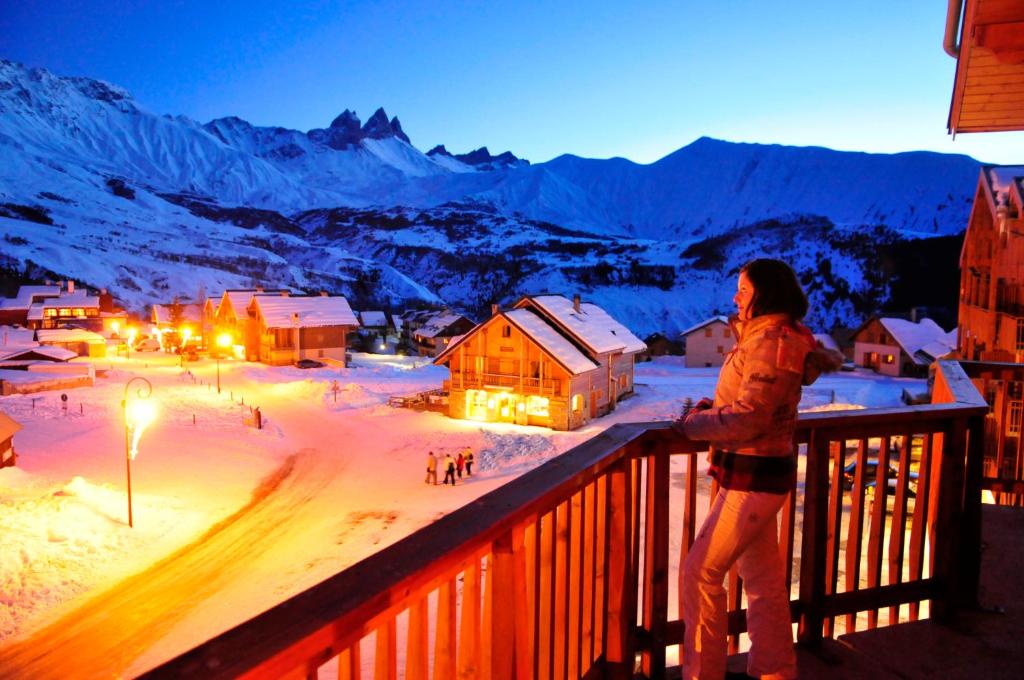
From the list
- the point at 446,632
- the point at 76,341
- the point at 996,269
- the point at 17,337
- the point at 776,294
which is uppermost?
the point at 996,269

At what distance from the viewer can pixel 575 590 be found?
10.1ft

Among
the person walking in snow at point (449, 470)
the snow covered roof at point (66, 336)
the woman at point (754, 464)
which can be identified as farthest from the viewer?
the snow covered roof at point (66, 336)

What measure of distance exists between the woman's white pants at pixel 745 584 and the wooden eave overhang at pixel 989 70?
11.4 feet

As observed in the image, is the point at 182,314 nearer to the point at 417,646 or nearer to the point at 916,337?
the point at 916,337

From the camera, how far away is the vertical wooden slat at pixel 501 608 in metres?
2.24

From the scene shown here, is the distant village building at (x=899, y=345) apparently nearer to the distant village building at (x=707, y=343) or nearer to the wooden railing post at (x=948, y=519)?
the distant village building at (x=707, y=343)

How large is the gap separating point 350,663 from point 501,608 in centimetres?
68

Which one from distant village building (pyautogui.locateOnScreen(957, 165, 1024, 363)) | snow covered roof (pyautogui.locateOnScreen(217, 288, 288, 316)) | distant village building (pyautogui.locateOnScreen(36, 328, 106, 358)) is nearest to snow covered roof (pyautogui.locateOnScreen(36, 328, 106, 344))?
distant village building (pyautogui.locateOnScreen(36, 328, 106, 358))

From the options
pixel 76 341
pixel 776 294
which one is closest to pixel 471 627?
pixel 776 294

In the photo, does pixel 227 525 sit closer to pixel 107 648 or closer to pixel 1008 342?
pixel 107 648

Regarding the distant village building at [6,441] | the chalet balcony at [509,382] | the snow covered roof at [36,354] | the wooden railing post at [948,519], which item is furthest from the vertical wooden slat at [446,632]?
the snow covered roof at [36,354]

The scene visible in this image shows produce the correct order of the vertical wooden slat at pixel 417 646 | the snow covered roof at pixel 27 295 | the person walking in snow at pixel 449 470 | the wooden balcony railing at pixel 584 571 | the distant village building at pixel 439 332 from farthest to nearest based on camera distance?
the snow covered roof at pixel 27 295 → the distant village building at pixel 439 332 → the person walking in snow at pixel 449 470 → the vertical wooden slat at pixel 417 646 → the wooden balcony railing at pixel 584 571

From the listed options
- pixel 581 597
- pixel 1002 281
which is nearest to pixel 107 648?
pixel 581 597

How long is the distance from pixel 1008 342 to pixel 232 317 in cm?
5621
